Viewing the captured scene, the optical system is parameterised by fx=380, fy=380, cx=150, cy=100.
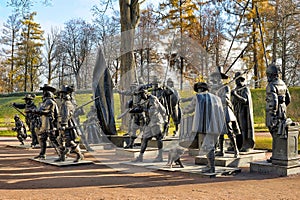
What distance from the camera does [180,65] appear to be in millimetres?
18062

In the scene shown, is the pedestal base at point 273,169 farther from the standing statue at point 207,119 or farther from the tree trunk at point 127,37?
the tree trunk at point 127,37

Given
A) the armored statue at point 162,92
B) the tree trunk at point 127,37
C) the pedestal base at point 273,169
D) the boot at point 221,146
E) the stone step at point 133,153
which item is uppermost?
the tree trunk at point 127,37

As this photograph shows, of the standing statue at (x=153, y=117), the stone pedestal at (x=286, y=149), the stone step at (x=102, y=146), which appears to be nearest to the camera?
the stone pedestal at (x=286, y=149)

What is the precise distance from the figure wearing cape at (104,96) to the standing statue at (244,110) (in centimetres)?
520

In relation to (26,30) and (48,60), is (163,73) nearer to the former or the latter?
(48,60)

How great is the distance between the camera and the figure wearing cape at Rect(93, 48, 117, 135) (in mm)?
13898

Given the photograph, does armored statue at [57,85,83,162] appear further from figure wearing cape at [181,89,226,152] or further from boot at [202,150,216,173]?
boot at [202,150,216,173]

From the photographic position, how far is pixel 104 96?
13.9m

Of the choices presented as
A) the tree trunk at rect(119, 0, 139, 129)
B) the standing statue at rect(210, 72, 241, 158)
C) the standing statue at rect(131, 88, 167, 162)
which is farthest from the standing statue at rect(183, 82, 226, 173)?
the tree trunk at rect(119, 0, 139, 129)

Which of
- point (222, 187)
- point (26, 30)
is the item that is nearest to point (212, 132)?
Result: point (222, 187)

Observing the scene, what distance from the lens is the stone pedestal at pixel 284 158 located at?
8.27m

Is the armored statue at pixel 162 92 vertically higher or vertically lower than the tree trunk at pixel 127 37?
lower

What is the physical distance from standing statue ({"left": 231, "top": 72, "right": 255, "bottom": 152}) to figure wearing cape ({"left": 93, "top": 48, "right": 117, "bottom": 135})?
520 centimetres

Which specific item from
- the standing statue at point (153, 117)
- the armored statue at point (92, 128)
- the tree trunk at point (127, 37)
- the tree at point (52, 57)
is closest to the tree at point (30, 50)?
the tree at point (52, 57)
